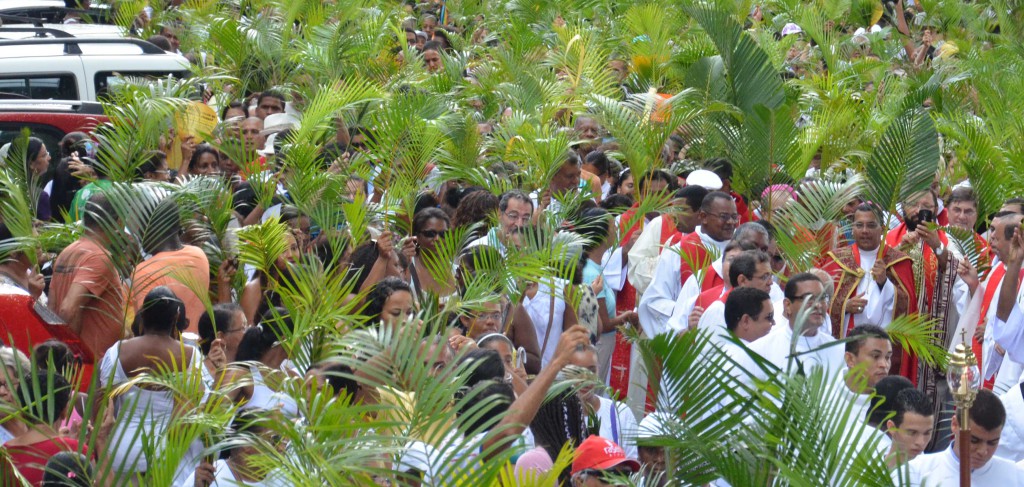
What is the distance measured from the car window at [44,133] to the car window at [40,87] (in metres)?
1.16

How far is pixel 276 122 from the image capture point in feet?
Answer: 36.6

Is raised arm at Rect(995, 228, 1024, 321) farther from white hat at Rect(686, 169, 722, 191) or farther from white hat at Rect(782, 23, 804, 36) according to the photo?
white hat at Rect(782, 23, 804, 36)

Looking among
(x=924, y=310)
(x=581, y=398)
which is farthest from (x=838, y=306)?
(x=581, y=398)

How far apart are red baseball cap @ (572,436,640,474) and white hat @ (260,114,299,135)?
641 centimetres

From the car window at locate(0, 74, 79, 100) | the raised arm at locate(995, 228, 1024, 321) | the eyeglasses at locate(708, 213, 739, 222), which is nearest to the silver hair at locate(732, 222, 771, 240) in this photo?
the eyeglasses at locate(708, 213, 739, 222)

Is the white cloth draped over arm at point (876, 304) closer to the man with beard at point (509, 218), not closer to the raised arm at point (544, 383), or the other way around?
the man with beard at point (509, 218)

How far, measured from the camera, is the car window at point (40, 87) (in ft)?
38.2

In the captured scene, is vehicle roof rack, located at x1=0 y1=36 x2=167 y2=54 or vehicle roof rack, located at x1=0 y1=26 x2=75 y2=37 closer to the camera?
vehicle roof rack, located at x1=0 y1=36 x2=167 y2=54

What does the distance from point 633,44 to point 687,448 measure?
9552mm

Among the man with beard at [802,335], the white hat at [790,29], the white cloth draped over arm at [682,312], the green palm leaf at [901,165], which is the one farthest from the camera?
the white hat at [790,29]

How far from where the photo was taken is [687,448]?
4.53 meters

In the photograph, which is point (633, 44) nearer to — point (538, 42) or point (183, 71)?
point (538, 42)

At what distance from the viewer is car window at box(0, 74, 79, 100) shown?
38.2ft

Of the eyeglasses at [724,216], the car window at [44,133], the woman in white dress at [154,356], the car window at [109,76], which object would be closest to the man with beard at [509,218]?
the eyeglasses at [724,216]
